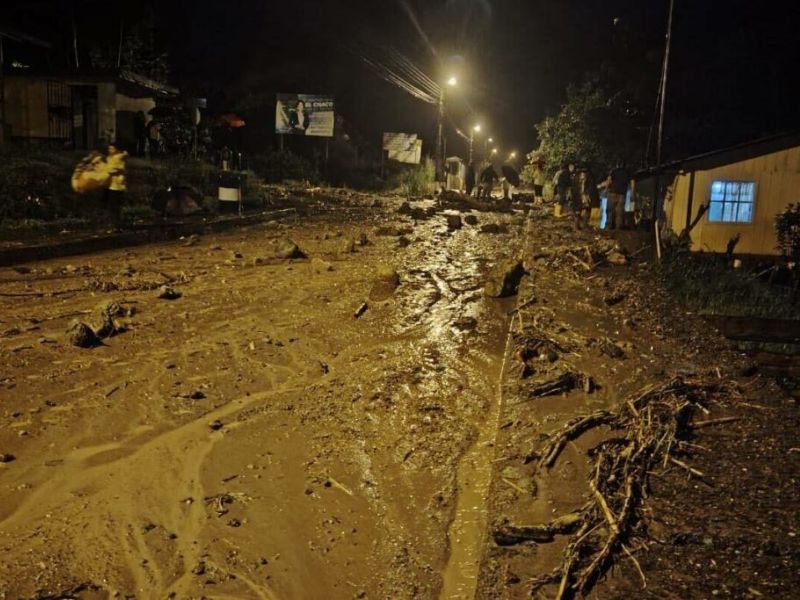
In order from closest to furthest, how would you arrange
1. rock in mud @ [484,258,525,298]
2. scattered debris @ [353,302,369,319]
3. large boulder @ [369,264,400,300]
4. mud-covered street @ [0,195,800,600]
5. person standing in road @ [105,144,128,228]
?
mud-covered street @ [0,195,800,600]
scattered debris @ [353,302,369,319]
large boulder @ [369,264,400,300]
rock in mud @ [484,258,525,298]
person standing in road @ [105,144,128,228]

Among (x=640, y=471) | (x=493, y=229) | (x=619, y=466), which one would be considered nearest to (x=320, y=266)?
(x=493, y=229)

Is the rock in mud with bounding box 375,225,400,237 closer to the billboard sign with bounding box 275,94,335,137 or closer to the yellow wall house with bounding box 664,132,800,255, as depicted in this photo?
the yellow wall house with bounding box 664,132,800,255

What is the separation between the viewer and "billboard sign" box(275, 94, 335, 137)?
35406 millimetres

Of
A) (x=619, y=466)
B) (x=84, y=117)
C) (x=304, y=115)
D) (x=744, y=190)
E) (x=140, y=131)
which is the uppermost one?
(x=304, y=115)

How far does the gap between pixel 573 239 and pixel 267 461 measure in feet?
35.3

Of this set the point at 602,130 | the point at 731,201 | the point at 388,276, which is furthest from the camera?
the point at 602,130

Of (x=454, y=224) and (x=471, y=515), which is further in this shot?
(x=454, y=224)

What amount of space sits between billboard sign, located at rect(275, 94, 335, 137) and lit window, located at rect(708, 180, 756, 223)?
22.3 meters

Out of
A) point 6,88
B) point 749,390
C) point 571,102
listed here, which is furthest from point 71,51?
point 749,390

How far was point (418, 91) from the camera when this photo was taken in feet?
149

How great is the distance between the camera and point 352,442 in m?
5.38

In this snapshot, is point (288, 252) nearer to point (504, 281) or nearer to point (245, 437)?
point (504, 281)

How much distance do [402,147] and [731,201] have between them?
23884 mm

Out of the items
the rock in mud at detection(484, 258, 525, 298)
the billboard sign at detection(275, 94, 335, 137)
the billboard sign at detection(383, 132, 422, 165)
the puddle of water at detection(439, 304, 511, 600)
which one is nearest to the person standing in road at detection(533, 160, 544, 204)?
the billboard sign at detection(383, 132, 422, 165)
